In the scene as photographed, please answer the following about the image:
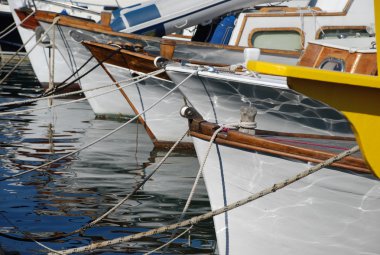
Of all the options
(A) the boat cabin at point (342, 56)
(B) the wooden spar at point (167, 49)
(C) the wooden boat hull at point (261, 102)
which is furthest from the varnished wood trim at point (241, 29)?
(A) the boat cabin at point (342, 56)

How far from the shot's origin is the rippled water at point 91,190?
29.2ft

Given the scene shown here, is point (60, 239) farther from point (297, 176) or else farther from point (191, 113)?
point (297, 176)

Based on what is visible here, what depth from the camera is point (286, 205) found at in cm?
716

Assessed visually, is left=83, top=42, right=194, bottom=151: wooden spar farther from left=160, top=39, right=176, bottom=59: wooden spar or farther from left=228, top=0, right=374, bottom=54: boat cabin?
left=228, top=0, right=374, bottom=54: boat cabin

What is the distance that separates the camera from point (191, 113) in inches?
296

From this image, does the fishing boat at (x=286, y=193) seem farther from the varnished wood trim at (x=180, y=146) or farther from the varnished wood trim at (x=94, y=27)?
the varnished wood trim at (x=94, y=27)

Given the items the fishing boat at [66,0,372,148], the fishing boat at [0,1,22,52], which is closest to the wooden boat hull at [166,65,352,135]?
the fishing boat at [66,0,372,148]

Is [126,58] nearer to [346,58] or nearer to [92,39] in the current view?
[92,39]

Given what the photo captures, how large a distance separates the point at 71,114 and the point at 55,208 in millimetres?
9370

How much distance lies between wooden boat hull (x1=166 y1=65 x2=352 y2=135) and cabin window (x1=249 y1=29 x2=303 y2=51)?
3.27 metres

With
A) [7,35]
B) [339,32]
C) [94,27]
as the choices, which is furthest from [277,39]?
[7,35]

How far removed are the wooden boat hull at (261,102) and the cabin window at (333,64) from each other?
2.23 ft

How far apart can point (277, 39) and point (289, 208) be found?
776cm

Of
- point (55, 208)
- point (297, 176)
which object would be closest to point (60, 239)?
point (55, 208)
